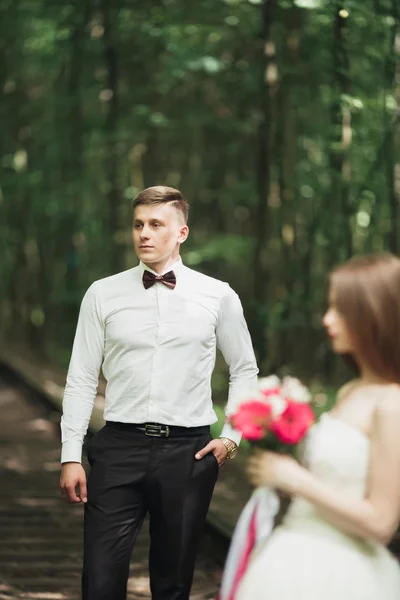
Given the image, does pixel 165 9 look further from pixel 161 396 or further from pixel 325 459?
pixel 325 459

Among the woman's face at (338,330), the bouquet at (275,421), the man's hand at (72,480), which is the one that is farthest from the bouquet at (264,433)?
the man's hand at (72,480)

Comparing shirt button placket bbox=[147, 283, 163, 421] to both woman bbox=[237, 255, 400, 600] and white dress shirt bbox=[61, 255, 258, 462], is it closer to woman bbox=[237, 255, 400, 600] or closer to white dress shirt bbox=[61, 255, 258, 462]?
white dress shirt bbox=[61, 255, 258, 462]

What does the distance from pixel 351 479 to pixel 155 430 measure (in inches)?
54.4

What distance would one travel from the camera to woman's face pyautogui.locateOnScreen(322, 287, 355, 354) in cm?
321

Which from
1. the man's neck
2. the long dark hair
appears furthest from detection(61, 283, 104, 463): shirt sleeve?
the long dark hair

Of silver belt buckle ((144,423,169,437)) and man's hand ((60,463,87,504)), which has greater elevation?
silver belt buckle ((144,423,169,437))

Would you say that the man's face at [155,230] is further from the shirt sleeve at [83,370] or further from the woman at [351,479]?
the woman at [351,479]

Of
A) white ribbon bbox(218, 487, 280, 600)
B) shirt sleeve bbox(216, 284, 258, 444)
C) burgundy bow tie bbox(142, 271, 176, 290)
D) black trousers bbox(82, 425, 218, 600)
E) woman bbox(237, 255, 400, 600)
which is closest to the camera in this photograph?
woman bbox(237, 255, 400, 600)

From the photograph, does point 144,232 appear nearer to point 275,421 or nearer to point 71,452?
point 71,452

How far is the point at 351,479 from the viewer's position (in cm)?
313

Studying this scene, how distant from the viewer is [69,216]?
2278 cm

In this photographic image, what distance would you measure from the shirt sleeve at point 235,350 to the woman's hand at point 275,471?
1.31 meters

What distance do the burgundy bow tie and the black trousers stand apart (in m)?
0.59

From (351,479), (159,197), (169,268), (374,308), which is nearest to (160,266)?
(169,268)
